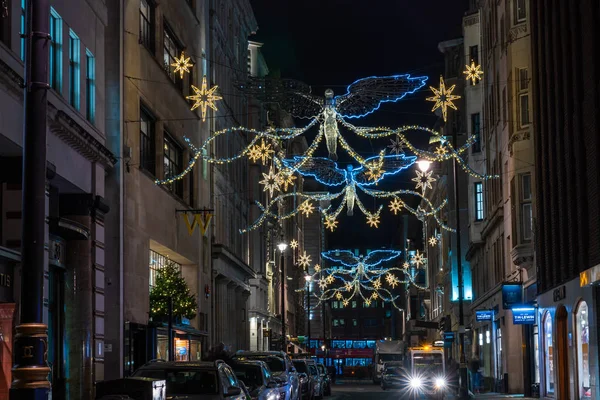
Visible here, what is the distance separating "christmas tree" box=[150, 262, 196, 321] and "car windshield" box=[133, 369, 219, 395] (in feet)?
63.1

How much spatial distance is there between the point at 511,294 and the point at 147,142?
16.9 metres

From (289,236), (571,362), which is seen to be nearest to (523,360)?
(571,362)

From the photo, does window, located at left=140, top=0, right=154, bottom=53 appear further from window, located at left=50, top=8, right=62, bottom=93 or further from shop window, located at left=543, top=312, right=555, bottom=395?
shop window, located at left=543, top=312, right=555, bottom=395

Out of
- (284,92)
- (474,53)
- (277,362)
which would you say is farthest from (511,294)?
(474,53)

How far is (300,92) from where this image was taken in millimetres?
29891

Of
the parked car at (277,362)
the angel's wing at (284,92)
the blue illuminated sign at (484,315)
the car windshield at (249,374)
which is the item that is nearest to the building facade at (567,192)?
the angel's wing at (284,92)

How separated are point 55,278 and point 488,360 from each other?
36.9 m

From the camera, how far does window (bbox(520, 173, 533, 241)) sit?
4125 cm

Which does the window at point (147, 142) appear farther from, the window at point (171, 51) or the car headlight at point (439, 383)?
the car headlight at point (439, 383)

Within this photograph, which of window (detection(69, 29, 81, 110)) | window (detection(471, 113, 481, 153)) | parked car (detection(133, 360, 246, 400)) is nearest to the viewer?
parked car (detection(133, 360, 246, 400))

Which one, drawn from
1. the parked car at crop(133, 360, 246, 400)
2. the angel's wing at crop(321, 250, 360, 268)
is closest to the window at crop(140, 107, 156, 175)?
the parked car at crop(133, 360, 246, 400)

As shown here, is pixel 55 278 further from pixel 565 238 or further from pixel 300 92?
pixel 565 238

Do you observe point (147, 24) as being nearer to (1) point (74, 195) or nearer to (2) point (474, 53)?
(1) point (74, 195)

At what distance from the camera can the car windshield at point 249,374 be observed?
24.3m
